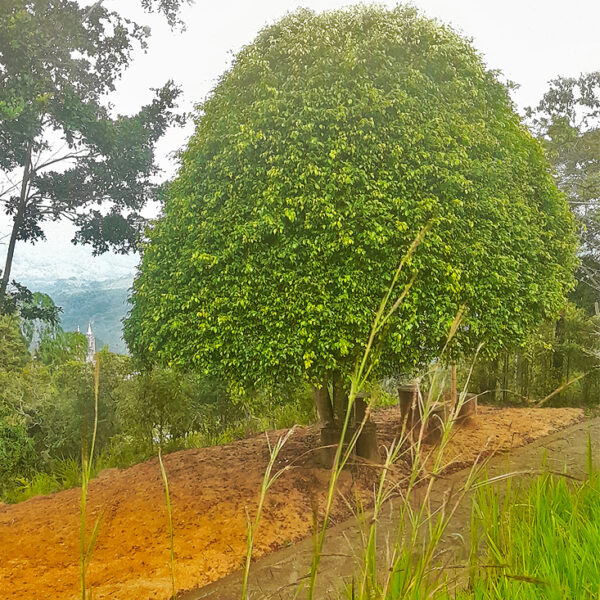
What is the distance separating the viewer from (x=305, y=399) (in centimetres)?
1118

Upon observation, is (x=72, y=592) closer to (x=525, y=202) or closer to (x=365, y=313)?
(x=365, y=313)

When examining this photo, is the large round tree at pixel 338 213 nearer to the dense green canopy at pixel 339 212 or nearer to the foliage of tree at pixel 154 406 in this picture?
the dense green canopy at pixel 339 212

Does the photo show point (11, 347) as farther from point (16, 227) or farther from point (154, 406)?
point (154, 406)

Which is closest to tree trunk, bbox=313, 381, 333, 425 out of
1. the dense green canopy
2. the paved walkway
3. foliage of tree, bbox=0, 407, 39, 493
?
the dense green canopy

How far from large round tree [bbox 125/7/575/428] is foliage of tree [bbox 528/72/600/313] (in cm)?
1191

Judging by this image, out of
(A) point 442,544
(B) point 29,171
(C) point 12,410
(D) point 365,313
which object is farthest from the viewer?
(B) point 29,171

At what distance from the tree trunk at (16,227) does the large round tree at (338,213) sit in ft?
28.0

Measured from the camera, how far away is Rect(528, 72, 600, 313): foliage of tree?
1761 cm

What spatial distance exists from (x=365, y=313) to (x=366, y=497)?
2.37 m

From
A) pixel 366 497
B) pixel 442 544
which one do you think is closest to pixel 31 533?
pixel 366 497

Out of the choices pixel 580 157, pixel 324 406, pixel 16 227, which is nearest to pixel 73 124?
pixel 16 227

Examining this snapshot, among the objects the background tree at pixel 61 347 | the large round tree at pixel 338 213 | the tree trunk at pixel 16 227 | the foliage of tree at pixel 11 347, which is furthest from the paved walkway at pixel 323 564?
the tree trunk at pixel 16 227

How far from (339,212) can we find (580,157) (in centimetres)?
1768

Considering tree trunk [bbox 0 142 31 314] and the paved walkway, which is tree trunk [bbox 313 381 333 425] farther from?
tree trunk [bbox 0 142 31 314]
